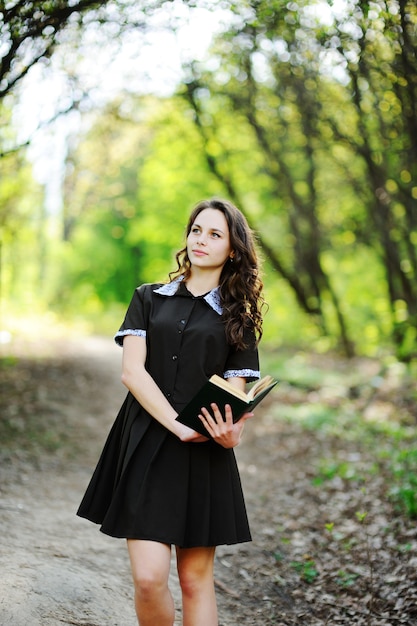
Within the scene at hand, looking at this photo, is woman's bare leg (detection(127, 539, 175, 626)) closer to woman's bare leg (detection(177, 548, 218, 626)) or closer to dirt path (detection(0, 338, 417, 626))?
woman's bare leg (detection(177, 548, 218, 626))

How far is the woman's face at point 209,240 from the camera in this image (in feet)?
11.0

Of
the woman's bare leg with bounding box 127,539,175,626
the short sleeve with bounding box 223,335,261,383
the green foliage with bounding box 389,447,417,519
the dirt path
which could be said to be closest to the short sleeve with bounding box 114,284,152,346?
the short sleeve with bounding box 223,335,261,383

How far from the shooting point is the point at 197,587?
307 centimetres

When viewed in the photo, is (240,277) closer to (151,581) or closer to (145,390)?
(145,390)

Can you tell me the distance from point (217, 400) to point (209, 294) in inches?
25.6

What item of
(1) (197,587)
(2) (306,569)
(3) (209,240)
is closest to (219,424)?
(1) (197,587)

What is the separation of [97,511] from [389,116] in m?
10.6

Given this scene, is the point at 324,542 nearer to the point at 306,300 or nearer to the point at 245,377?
the point at 245,377

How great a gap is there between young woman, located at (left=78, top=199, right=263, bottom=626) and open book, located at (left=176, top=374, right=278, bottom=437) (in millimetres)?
38

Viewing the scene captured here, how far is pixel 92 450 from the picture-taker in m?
8.07

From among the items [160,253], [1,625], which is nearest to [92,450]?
[1,625]

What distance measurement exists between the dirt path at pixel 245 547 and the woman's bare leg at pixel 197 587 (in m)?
0.98

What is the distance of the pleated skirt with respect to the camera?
117 inches

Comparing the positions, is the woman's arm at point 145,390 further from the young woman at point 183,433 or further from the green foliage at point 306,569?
the green foliage at point 306,569
